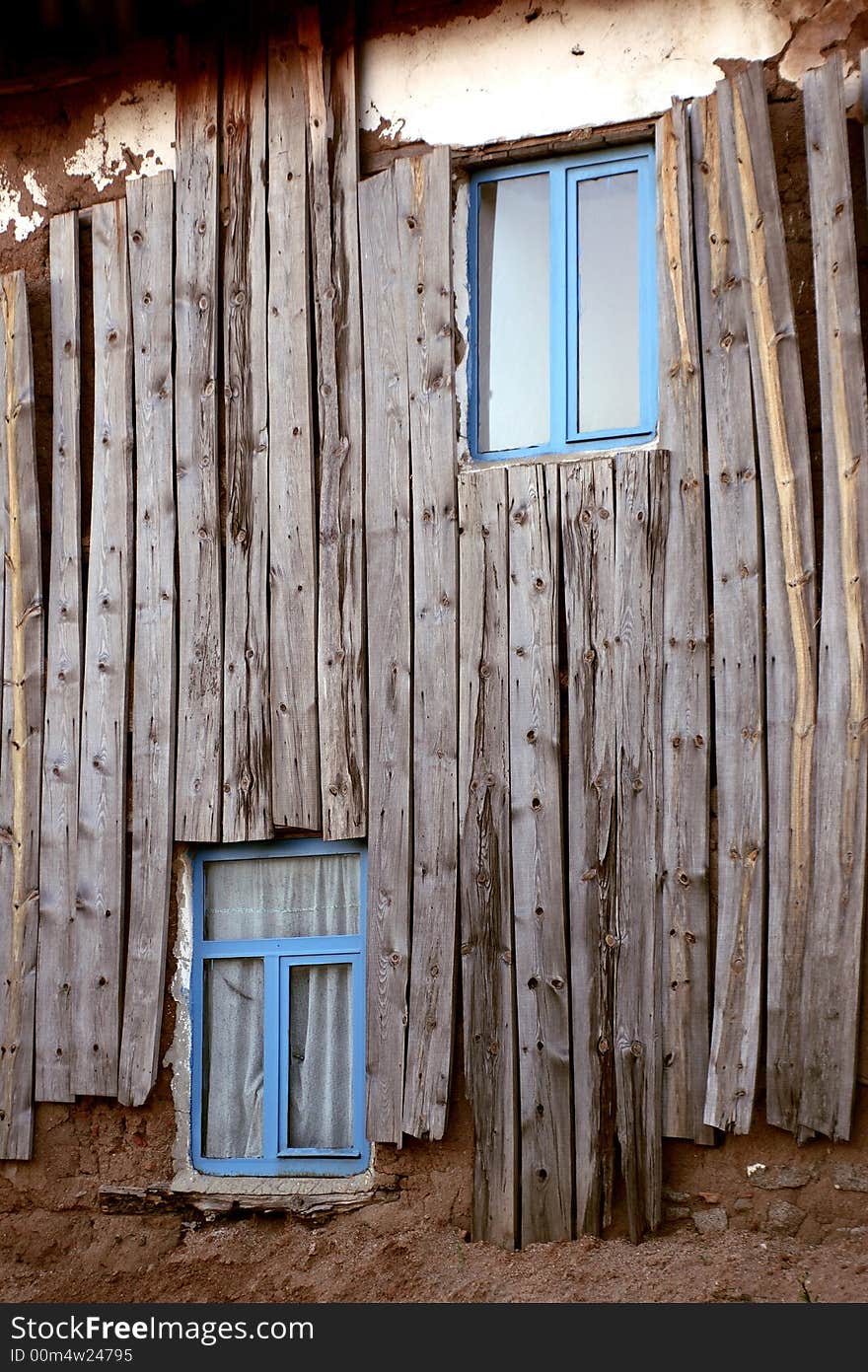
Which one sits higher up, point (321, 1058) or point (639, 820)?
point (639, 820)

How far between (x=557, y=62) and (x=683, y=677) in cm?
263

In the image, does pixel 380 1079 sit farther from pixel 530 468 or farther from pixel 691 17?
pixel 691 17

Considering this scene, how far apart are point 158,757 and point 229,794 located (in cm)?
37

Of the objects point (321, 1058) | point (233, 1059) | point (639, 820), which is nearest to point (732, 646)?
point (639, 820)

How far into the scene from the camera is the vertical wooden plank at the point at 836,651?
5.75 m

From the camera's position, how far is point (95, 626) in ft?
23.3

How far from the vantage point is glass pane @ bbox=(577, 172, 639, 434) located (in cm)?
651

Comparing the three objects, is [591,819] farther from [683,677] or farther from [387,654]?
[387,654]

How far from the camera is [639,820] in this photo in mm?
6109

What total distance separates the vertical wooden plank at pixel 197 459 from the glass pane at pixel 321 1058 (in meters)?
0.75

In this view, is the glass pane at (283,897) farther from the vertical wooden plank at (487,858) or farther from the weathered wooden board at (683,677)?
the weathered wooden board at (683,677)

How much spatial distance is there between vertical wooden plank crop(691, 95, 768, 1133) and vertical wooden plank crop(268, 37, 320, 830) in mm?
1682

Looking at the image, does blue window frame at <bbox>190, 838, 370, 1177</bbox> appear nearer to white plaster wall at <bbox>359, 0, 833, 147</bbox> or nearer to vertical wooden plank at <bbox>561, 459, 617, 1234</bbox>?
vertical wooden plank at <bbox>561, 459, 617, 1234</bbox>

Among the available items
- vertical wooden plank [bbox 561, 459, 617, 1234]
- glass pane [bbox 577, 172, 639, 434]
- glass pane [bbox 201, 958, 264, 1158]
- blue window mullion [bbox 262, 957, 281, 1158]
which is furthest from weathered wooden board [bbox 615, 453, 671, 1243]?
glass pane [bbox 201, 958, 264, 1158]
